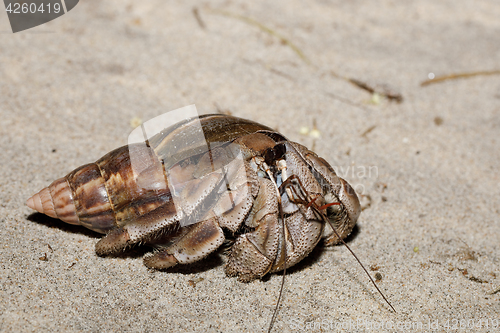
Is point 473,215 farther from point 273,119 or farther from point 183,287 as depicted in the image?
point 183,287

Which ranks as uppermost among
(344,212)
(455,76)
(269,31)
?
(269,31)

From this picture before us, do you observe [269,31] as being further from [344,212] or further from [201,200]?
[201,200]

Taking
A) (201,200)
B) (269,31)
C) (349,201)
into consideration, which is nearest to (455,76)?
(269,31)

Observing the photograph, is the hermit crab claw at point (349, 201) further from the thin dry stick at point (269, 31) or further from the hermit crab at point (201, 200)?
the thin dry stick at point (269, 31)

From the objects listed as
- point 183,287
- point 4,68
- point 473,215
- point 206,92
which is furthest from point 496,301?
point 4,68

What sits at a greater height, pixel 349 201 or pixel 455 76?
pixel 349 201

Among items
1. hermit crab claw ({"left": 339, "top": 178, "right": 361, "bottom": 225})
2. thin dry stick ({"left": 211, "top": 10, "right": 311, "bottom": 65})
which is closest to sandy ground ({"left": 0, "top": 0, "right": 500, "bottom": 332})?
thin dry stick ({"left": 211, "top": 10, "right": 311, "bottom": 65})

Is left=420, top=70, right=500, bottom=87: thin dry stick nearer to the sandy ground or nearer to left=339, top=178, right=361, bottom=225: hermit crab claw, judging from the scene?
the sandy ground
